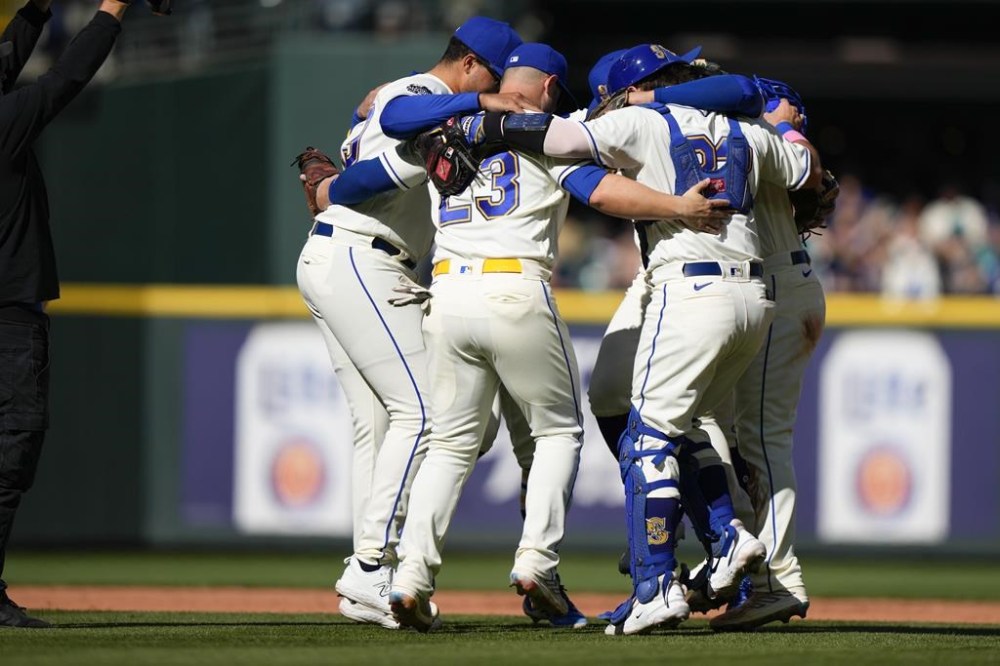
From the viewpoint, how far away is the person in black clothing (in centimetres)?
516

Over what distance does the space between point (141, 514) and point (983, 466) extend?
5.26 m

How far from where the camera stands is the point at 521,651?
179 inches

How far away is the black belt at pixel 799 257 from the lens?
562cm

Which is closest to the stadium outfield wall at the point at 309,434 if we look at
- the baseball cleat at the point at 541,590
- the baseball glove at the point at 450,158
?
the baseball cleat at the point at 541,590

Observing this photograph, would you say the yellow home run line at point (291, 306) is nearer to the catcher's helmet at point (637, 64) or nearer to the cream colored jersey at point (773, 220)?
the cream colored jersey at point (773, 220)

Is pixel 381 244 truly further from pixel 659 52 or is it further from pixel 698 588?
pixel 698 588

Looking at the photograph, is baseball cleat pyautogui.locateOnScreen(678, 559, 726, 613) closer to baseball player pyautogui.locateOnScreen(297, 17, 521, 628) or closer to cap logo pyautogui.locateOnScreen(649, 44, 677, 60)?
baseball player pyautogui.locateOnScreen(297, 17, 521, 628)

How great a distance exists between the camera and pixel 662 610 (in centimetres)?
489

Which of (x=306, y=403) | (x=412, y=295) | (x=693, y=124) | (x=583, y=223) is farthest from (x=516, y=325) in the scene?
(x=583, y=223)

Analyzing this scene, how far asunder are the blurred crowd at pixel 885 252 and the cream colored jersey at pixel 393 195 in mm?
6544

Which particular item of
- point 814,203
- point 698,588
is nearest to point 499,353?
point 698,588

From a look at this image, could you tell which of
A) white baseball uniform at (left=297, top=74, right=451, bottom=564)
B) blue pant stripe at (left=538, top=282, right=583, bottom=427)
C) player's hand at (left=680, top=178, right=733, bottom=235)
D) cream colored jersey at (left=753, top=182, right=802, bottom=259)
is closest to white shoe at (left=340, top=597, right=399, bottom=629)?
white baseball uniform at (left=297, top=74, right=451, bottom=564)

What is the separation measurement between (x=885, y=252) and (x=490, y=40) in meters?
7.60

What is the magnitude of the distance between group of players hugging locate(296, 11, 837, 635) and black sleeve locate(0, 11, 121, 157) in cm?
95
